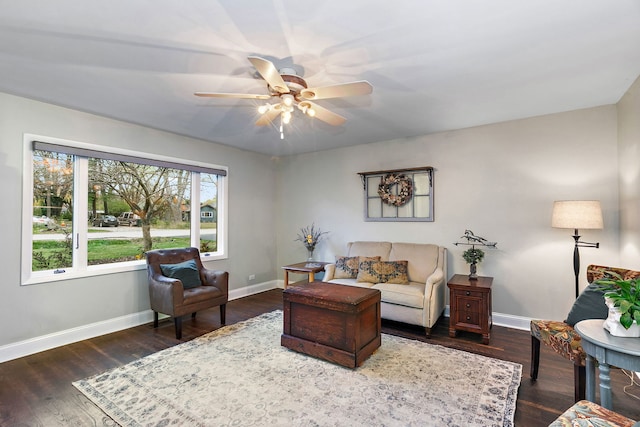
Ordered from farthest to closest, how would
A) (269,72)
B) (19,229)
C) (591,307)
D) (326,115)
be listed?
1. (19,229)
2. (326,115)
3. (591,307)
4. (269,72)

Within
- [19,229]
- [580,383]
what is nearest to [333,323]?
[580,383]

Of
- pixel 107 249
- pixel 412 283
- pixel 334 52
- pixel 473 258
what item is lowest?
pixel 412 283

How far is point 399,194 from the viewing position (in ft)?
14.8

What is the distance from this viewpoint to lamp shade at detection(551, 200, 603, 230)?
287 centimetres

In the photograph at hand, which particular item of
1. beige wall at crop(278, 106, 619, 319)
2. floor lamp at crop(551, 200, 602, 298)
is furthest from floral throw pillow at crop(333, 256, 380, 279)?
floor lamp at crop(551, 200, 602, 298)

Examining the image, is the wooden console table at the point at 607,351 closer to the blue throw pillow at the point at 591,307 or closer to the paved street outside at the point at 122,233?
the blue throw pillow at the point at 591,307

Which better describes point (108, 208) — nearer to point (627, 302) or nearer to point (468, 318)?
point (468, 318)

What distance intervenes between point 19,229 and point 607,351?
471 centimetres

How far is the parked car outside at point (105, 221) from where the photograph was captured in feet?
12.0

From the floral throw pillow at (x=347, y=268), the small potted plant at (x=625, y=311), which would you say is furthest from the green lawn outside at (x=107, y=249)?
the small potted plant at (x=625, y=311)

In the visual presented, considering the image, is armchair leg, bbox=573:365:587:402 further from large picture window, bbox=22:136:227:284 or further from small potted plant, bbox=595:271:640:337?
large picture window, bbox=22:136:227:284

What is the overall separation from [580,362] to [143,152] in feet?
15.8

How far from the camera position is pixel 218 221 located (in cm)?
494

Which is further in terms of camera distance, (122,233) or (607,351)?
(122,233)
